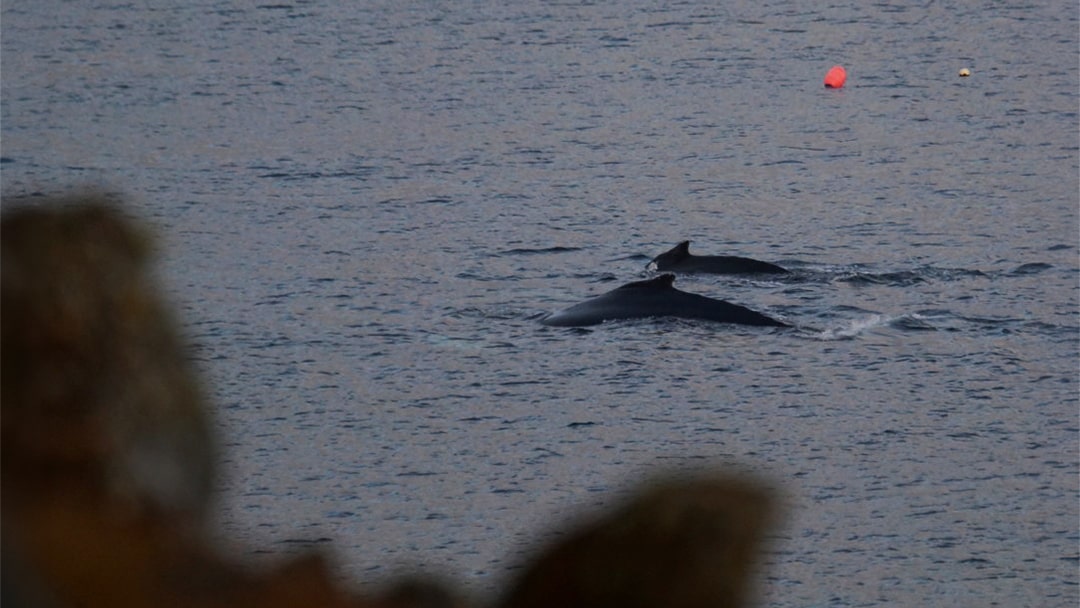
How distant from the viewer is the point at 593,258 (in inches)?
870

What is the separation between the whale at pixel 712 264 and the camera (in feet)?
67.5

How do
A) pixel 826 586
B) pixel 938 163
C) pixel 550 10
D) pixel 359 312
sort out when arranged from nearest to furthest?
pixel 826 586, pixel 359 312, pixel 938 163, pixel 550 10

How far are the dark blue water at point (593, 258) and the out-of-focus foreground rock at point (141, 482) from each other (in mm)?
2026

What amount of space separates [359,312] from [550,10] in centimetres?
2721

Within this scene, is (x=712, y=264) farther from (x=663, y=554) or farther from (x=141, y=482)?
(x=141, y=482)

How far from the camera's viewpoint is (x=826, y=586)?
1202cm

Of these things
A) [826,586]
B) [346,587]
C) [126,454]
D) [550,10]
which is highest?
[126,454]

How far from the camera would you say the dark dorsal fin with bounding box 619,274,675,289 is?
17.8 metres

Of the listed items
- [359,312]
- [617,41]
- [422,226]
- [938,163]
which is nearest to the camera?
[359,312]

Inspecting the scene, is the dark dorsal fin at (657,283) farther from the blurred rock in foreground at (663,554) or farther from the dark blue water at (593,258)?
the blurred rock in foreground at (663,554)

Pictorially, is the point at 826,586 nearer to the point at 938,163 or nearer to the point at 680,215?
the point at 680,215

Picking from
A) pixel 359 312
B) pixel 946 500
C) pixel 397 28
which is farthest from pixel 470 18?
pixel 946 500

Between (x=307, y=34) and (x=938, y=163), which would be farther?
(x=307, y=34)

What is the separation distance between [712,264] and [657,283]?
2.64 meters
